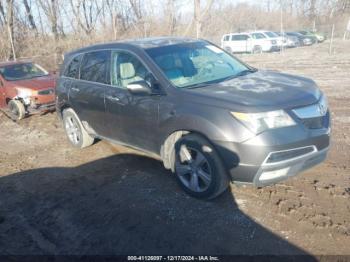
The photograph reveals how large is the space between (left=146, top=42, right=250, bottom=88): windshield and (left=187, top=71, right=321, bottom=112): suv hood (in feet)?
0.91

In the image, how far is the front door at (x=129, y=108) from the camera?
4573 millimetres

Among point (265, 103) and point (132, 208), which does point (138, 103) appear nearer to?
point (132, 208)

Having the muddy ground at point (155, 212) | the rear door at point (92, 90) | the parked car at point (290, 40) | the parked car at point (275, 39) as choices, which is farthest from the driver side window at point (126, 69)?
the parked car at point (290, 40)

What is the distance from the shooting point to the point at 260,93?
394 cm

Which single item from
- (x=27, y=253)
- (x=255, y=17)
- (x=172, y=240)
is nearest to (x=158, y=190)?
(x=172, y=240)

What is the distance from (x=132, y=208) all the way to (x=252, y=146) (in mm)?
1658

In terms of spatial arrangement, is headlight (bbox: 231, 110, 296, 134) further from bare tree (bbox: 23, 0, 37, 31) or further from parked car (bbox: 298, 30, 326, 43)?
parked car (bbox: 298, 30, 326, 43)

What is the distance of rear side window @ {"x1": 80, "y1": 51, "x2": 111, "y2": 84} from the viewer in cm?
530

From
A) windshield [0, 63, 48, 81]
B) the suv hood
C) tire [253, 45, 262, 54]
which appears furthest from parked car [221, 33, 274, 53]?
the suv hood

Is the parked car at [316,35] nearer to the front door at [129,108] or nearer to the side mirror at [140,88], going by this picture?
the front door at [129,108]

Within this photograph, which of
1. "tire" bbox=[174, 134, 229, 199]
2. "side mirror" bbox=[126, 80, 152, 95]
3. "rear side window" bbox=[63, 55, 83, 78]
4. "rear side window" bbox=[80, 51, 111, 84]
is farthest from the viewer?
"rear side window" bbox=[63, 55, 83, 78]

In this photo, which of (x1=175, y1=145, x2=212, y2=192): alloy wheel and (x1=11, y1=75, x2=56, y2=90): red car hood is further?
(x1=11, y1=75, x2=56, y2=90): red car hood

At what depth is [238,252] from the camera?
3.30 meters

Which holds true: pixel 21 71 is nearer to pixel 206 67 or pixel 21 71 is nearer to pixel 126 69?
pixel 126 69
